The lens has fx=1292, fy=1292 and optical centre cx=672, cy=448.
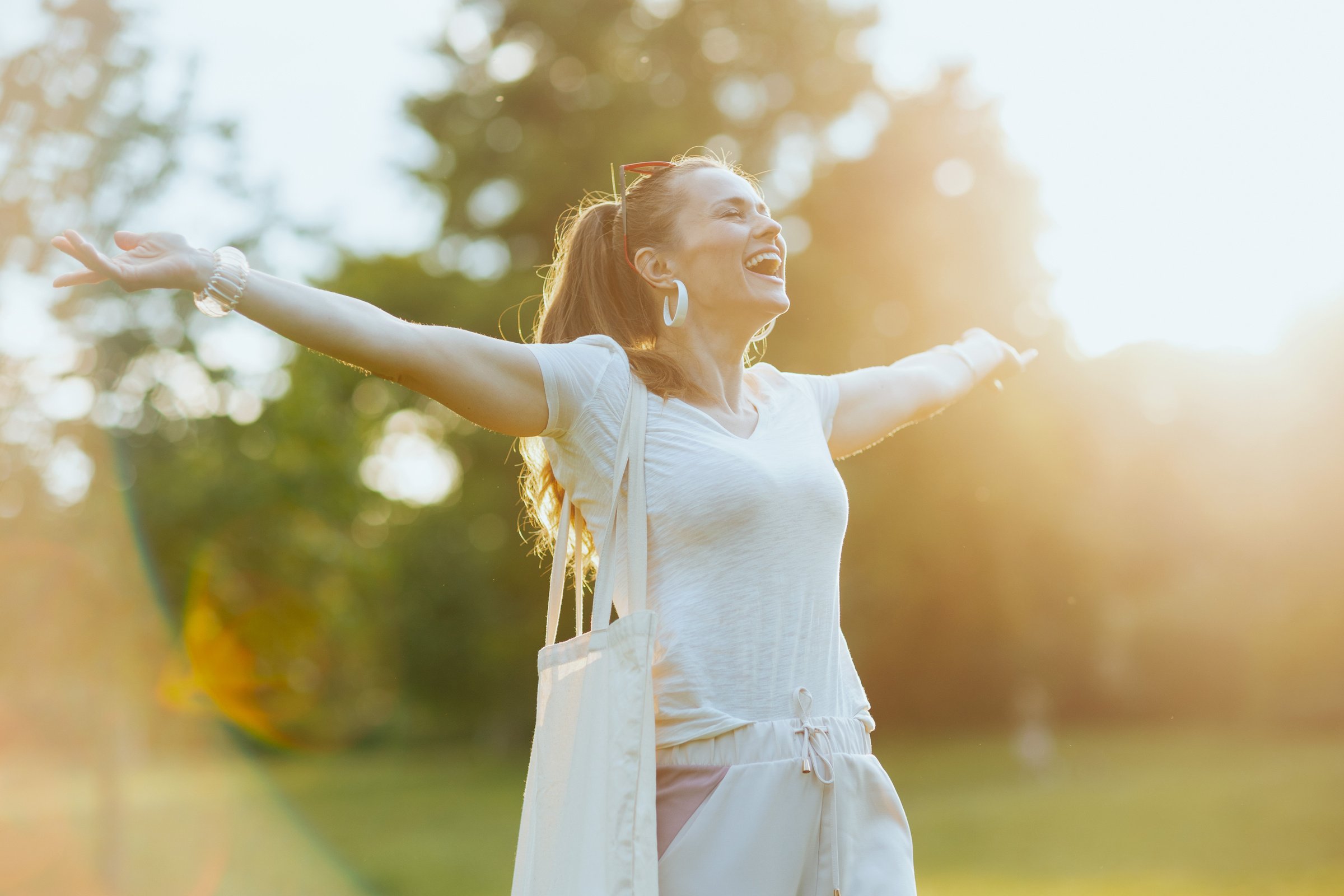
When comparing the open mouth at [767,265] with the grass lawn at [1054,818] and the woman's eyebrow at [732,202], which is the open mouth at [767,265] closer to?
the woman's eyebrow at [732,202]

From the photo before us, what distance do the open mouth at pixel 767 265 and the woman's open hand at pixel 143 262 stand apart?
45.3 inches

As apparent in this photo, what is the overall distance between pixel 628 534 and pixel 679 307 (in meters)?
0.56

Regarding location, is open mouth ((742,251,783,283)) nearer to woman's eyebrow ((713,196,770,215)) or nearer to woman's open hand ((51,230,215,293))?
woman's eyebrow ((713,196,770,215))

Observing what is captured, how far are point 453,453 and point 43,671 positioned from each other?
13280mm

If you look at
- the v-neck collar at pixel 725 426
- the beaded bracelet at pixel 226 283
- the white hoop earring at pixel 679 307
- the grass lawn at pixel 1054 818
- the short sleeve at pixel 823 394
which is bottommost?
the grass lawn at pixel 1054 818

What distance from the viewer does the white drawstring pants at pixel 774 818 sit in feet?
7.54

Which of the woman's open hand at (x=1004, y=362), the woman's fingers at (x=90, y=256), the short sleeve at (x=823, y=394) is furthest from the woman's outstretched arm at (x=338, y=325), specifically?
the woman's open hand at (x=1004, y=362)

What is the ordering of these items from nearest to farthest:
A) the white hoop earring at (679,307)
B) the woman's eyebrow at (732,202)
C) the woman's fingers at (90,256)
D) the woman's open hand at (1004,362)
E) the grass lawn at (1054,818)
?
the woman's fingers at (90,256), the white hoop earring at (679,307), the woman's eyebrow at (732,202), the woman's open hand at (1004,362), the grass lawn at (1054,818)

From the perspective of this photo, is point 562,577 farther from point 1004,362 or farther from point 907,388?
point 1004,362

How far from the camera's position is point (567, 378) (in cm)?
239

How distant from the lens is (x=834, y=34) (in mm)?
22547

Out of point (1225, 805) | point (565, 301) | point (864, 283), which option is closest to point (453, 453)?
point (864, 283)

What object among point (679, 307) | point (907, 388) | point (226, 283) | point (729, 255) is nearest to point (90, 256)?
point (226, 283)

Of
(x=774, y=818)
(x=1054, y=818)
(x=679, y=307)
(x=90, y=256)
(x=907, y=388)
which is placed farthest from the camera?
(x=1054, y=818)
